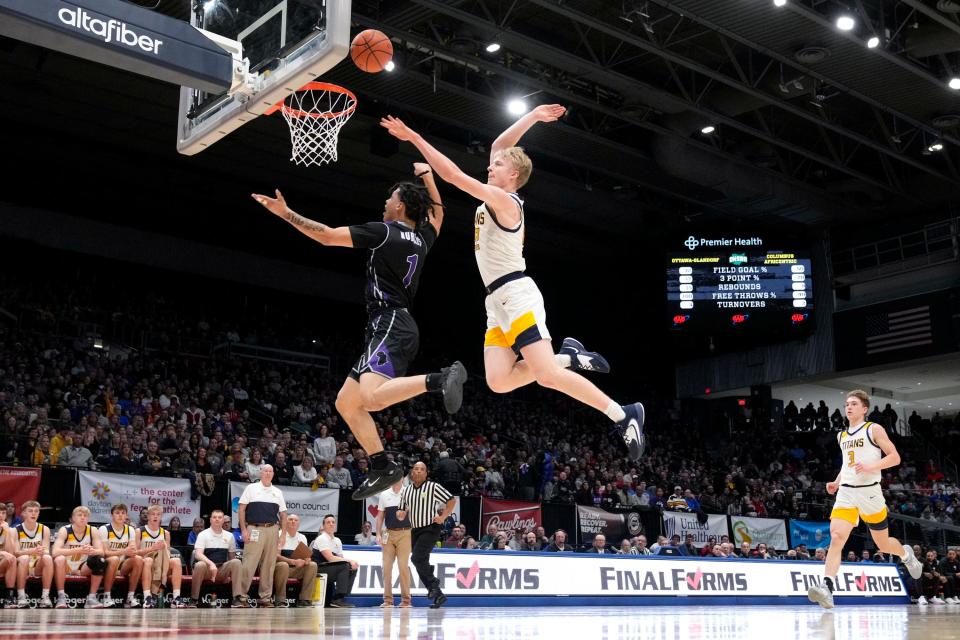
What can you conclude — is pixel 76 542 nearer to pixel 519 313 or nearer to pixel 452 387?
pixel 452 387

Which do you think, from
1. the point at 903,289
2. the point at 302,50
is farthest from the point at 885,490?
the point at 302,50

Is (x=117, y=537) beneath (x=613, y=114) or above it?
beneath

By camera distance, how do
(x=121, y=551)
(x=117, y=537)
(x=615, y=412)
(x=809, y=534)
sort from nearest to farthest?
(x=615, y=412), (x=121, y=551), (x=117, y=537), (x=809, y=534)

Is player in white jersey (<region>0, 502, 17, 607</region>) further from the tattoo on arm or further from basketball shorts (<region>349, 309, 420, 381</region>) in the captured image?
the tattoo on arm

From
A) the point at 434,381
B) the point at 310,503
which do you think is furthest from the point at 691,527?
the point at 434,381

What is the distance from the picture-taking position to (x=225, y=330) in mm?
25359

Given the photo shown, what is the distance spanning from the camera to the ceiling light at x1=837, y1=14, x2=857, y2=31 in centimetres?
1727

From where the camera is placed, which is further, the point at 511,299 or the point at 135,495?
the point at 135,495

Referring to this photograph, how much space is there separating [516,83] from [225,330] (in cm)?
1057

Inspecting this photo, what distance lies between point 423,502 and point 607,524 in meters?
8.85

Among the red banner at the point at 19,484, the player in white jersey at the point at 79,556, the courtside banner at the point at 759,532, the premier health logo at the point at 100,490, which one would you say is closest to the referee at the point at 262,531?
the player in white jersey at the point at 79,556

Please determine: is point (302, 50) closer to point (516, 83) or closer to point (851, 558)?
point (516, 83)

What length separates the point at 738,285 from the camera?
26.0 m

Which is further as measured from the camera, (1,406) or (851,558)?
(851,558)
